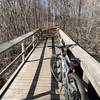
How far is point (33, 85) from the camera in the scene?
458 centimetres

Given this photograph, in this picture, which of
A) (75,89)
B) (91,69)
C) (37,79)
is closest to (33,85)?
(37,79)

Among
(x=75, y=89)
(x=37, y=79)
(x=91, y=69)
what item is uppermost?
(x=91, y=69)

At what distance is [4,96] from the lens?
13.0ft

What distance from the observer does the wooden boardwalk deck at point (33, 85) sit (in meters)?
3.97

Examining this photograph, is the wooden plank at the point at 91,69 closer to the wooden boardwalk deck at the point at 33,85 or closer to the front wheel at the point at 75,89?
the front wheel at the point at 75,89

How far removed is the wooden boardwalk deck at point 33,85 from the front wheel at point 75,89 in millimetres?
793

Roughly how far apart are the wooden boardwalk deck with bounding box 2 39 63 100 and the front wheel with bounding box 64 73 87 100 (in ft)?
2.60

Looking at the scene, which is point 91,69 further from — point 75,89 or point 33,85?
point 33,85

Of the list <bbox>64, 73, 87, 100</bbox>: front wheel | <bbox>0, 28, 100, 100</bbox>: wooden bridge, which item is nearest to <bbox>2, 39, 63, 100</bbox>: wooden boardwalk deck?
<bbox>0, 28, 100, 100</bbox>: wooden bridge

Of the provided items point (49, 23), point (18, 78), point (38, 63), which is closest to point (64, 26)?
point (49, 23)

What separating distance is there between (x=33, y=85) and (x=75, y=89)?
1737 mm

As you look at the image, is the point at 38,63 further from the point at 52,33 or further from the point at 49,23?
the point at 49,23

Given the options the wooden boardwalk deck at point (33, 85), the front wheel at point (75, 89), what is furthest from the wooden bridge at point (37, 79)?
the front wheel at point (75, 89)

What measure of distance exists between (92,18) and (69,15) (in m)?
2.63
